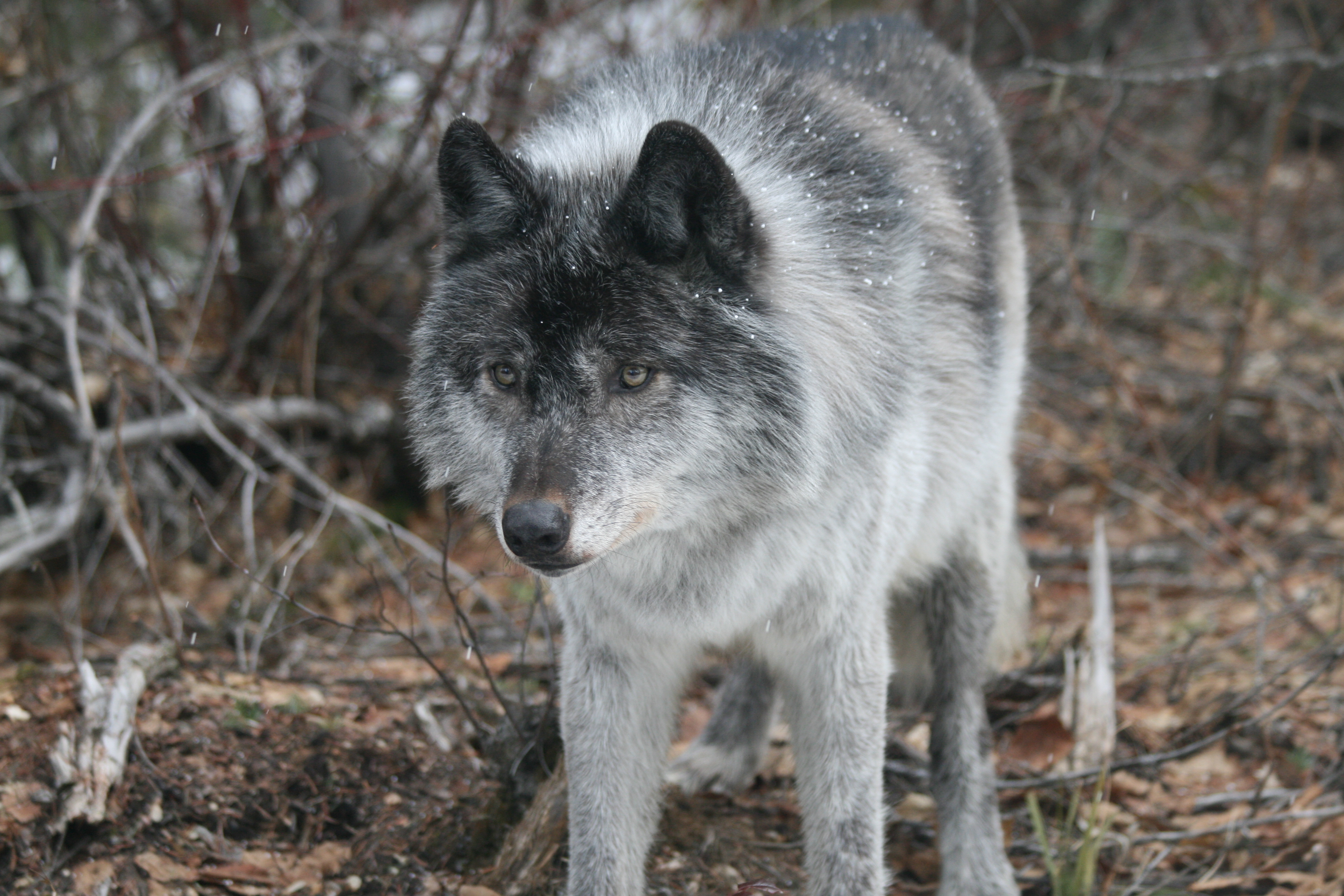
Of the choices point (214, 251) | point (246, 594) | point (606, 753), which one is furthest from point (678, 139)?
point (214, 251)

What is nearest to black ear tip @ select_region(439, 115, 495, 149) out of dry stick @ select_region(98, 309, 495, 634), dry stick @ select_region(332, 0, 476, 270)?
dry stick @ select_region(98, 309, 495, 634)

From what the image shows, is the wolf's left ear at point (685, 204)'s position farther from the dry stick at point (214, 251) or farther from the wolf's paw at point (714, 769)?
the dry stick at point (214, 251)

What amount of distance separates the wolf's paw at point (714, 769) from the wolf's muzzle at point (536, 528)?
1.69m

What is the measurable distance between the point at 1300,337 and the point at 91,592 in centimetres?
706

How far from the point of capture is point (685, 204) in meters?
2.37

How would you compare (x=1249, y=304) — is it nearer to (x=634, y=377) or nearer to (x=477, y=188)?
A: (x=634, y=377)

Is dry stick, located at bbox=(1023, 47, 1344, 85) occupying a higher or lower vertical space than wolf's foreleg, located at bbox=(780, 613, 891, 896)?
higher

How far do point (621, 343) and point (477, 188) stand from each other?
1.85ft

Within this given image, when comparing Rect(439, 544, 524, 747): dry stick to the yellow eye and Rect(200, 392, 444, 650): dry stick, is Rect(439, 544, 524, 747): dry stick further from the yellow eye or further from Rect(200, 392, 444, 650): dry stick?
the yellow eye

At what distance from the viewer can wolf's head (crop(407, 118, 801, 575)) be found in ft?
7.56

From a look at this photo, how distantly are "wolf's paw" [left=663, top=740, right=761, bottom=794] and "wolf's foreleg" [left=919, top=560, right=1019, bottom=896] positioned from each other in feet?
2.13

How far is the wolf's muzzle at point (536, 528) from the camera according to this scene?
216 centimetres

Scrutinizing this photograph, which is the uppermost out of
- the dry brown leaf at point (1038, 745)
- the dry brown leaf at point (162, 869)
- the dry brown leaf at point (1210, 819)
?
the dry brown leaf at point (162, 869)

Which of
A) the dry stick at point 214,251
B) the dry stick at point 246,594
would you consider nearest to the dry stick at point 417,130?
the dry stick at point 214,251
